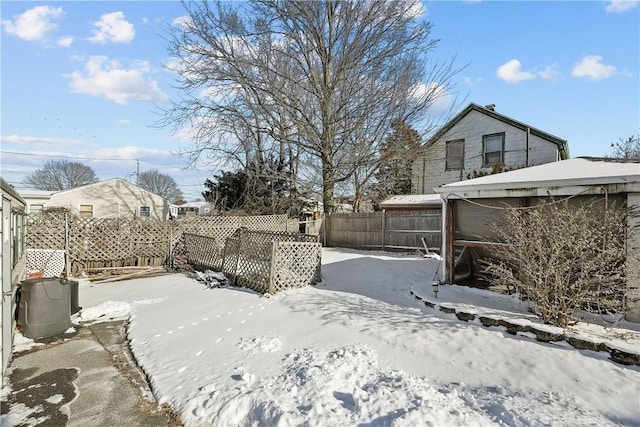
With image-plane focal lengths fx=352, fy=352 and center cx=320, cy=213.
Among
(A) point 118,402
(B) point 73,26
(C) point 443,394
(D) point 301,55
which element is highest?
(D) point 301,55

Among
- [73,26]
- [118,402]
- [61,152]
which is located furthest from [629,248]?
[61,152]

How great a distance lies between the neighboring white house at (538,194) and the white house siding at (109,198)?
22.7 metres

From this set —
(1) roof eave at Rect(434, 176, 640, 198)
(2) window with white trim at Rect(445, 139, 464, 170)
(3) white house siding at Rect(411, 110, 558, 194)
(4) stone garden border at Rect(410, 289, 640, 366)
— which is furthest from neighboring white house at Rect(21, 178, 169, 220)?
(4) stone garden border at Rect(410, 289, 640, 366)

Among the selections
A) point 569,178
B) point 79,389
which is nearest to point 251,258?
point 79,389

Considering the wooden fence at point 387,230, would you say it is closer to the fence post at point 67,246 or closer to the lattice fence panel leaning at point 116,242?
the lattice fence panel leaning at point 116,242

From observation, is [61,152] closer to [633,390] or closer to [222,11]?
[222,11]

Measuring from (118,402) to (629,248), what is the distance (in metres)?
6.89

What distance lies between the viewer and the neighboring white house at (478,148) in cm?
1612

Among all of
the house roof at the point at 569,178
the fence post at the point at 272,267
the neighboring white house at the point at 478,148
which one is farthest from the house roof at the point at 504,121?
the fence post at the point at 272,267

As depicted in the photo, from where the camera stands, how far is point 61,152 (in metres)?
37.3

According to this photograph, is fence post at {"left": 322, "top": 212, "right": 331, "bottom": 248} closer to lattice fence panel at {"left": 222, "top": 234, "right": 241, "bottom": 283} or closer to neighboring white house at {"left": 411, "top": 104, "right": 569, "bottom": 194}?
neighboring white house at {"left": 411, "top": 104, "right": 569, "bottom": 194}

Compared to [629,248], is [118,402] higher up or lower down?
lower down

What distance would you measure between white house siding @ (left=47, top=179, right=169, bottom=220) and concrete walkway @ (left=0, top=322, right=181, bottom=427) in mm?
21398

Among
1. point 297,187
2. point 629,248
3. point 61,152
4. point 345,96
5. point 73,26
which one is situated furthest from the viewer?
point 61,152
